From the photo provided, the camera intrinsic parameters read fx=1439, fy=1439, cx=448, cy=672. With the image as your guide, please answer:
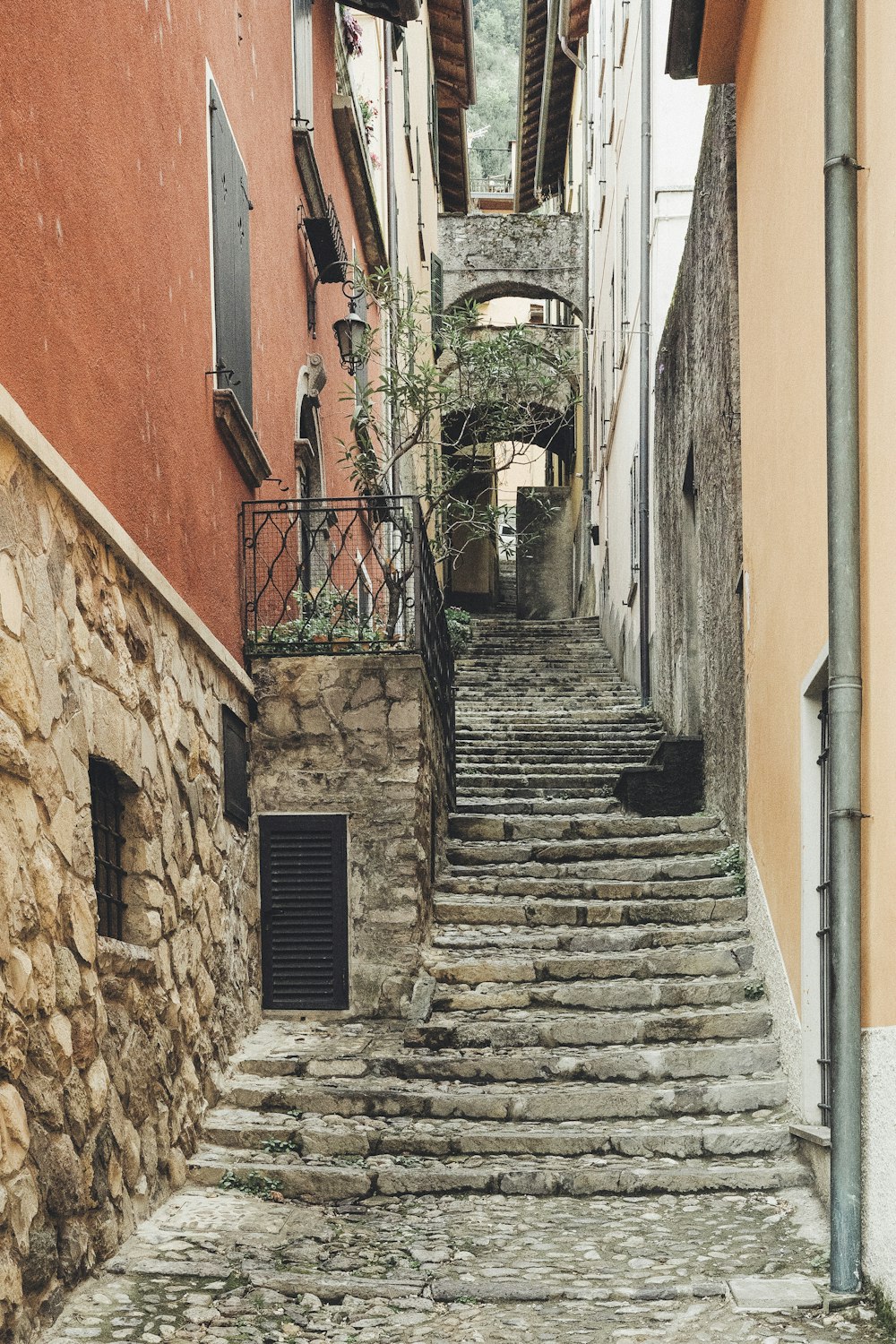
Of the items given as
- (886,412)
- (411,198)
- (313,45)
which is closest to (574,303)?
(411,198)

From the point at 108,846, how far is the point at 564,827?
172 inches

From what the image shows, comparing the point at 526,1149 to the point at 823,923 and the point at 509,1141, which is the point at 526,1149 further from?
the point at 823,923

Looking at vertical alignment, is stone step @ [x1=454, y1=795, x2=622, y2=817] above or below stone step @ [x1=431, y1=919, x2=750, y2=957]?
above

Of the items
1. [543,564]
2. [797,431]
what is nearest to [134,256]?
[797,431]

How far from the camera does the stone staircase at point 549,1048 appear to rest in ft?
18.2

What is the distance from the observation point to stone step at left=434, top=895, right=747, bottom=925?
770cm

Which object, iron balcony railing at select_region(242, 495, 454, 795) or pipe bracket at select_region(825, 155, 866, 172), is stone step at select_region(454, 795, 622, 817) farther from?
pipe bracket at select_region(825, 155, 866, 172)

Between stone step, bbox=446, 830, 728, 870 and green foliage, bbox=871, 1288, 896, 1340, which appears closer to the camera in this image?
green foliage, bbox=871, 1288, 896, 1340

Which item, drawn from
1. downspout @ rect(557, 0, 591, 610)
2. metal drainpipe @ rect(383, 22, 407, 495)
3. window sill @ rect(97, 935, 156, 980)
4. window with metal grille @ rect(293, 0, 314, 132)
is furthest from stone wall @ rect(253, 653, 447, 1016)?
downspout @ rect(557, 0, 591, 610)

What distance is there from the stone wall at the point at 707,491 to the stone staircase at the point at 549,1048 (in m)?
0.83

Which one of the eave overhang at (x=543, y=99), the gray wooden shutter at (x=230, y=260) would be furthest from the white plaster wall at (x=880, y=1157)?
the eave overhang at (x=543, y=99)

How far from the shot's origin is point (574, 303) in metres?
23.2

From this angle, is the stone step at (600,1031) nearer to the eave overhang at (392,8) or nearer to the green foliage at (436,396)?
the green foliage at (436,396)

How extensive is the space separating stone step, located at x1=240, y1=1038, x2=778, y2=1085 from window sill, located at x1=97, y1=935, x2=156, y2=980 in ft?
4.79
